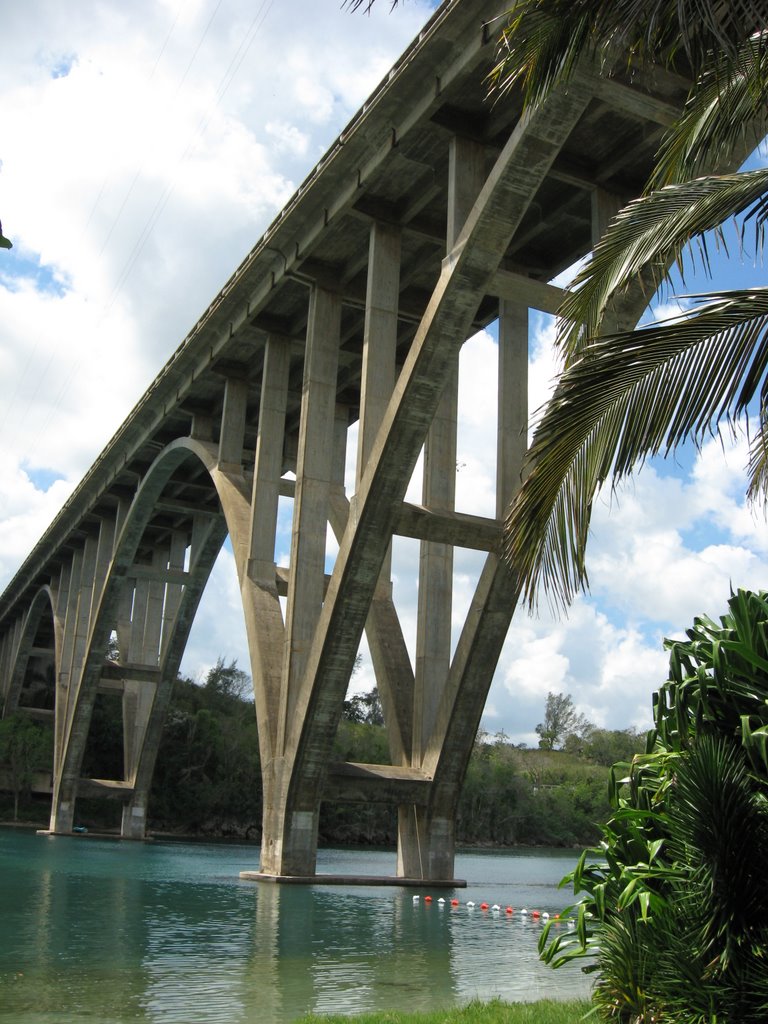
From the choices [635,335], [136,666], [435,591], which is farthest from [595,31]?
[136,666]

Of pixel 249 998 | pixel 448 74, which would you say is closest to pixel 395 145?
pixel 448 74

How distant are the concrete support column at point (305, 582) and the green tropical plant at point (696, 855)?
1344cm

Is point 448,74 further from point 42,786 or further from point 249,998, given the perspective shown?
point 42,786

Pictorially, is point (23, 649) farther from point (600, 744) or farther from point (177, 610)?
point (600, 744)

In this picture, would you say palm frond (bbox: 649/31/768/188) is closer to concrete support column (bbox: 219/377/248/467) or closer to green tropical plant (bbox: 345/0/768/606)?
green tropical plant (bbox: 345/0/768/606)

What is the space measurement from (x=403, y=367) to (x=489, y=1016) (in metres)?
14.2

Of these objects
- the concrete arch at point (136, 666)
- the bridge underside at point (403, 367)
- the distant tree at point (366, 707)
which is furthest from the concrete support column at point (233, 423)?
the distant tree at point (366, 707)

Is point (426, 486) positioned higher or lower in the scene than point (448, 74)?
lower

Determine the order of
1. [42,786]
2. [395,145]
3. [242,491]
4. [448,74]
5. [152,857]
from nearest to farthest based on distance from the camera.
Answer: [448,74], [395,145], [242,491], [152,857], [42,786]

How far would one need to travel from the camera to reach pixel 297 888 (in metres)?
19.5

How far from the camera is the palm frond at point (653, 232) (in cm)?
580

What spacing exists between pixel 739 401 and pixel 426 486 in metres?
14.8

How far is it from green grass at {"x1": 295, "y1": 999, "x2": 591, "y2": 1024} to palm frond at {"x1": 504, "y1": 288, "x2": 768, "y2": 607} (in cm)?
254

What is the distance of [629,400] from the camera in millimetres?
5379
